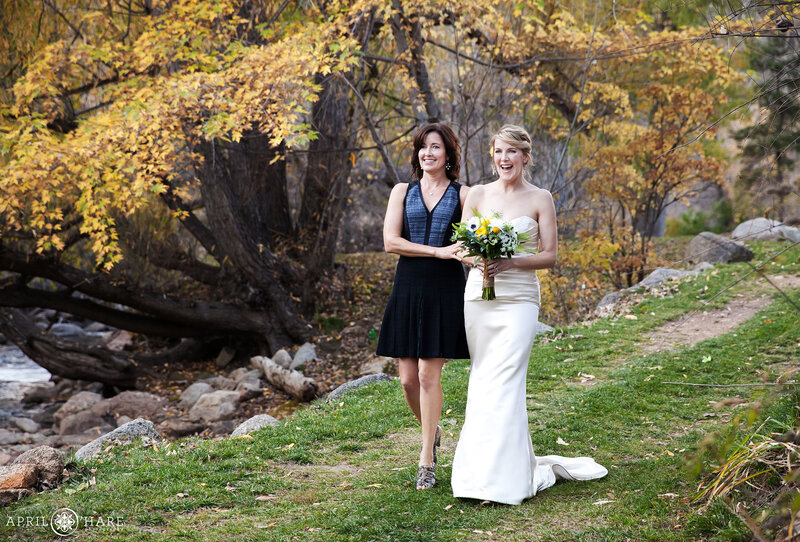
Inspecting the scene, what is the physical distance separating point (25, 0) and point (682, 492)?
12.3 m

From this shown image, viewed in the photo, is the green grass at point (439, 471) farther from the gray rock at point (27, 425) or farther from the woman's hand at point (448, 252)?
the gray rock at point (27, 425)

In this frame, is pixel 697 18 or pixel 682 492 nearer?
pixel 682 492

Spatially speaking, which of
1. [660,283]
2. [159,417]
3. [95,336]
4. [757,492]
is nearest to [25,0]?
[159,417]

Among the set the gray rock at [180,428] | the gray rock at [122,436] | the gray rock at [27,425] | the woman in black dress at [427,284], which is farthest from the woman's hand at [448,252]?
the gray rock at [27,425]

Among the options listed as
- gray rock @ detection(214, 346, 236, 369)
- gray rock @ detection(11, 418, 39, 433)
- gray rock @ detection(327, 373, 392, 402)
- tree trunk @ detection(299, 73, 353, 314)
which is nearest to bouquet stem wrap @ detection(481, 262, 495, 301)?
gray rock @ detection(327, 373, 392, 402)

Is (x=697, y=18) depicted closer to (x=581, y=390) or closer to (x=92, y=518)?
(x=581, y=390)

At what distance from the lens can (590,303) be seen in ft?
42.2

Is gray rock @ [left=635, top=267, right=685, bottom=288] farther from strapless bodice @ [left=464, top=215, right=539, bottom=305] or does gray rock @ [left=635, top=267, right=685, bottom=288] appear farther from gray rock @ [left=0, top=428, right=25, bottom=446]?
gray rock @ [left=0, top=428, right=25, bottom=446]

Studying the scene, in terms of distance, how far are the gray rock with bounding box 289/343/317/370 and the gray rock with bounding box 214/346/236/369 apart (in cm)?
190

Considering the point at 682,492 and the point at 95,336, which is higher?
the point at 682,492

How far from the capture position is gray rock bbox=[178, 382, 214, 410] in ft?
36.4

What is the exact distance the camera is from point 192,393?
11.3 m

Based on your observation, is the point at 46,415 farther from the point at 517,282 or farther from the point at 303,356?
the point at 517,282

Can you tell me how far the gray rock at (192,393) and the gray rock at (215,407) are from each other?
1.67 feet
